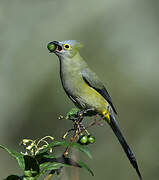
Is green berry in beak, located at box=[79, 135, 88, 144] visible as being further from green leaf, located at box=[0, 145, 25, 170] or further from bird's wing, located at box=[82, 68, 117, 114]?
bird's wing, located at box=[82, 68, 117, 114]

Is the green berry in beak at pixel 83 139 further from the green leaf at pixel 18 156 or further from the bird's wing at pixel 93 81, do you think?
the bird's wing at pixel 93 81

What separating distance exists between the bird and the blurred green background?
11.3 ft

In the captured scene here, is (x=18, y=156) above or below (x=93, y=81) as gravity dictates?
below

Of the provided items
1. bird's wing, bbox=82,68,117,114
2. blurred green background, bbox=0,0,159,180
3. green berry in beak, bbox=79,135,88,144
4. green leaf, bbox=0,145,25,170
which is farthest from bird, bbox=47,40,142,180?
blurred green background, bbox=0,0,159,180

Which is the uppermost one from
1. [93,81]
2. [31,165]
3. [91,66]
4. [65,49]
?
[91,66]

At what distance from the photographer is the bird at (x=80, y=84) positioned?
14.6 feet

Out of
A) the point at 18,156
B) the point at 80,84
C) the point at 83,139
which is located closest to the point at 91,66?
the point at 80,84

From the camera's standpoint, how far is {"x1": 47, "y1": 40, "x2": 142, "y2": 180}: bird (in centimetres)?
446

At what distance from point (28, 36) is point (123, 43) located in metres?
2.80

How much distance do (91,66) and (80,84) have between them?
17.0 feet

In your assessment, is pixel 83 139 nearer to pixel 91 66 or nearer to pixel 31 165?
pixel 31 165

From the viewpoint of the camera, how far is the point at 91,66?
969 centimetres

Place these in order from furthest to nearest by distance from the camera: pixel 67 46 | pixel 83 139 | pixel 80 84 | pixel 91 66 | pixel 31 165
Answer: pixel 91 66, pixel 67 46, pixel 80 84, pixel 83 139, pixel 31 165

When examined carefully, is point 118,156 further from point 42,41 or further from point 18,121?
point 42,41
